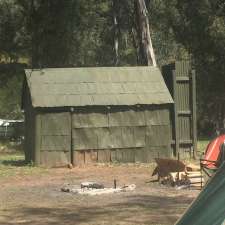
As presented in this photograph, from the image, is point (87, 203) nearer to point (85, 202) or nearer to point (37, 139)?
point (85, 202)

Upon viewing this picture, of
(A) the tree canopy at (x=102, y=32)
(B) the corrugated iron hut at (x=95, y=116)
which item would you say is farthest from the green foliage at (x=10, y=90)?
(B) the corrugated iron hut at (x=95, y=116)

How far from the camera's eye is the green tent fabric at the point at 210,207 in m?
2.88

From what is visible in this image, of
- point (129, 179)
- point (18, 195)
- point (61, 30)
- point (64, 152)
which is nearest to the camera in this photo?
point (18, 195)

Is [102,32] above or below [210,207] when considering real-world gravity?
above

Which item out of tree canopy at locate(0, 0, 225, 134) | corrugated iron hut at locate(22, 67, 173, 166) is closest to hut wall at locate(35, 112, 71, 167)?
corrugated iron hut at locate(22, 67, 173, 166)

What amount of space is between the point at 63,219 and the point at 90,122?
9.57 m

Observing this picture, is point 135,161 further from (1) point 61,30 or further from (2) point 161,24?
(2) point 161,24

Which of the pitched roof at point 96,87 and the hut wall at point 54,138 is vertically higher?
the pitched roof at point 96,87

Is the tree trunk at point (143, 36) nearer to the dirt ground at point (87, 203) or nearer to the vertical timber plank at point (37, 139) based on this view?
the vertical timber plank at point (37, 139)

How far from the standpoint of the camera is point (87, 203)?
1173cm

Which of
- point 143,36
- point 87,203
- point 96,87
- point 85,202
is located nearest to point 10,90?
point 143,36

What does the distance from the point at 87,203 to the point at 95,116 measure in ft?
26.6

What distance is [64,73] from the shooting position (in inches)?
810

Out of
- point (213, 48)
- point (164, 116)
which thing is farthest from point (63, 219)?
point (213, 48)
